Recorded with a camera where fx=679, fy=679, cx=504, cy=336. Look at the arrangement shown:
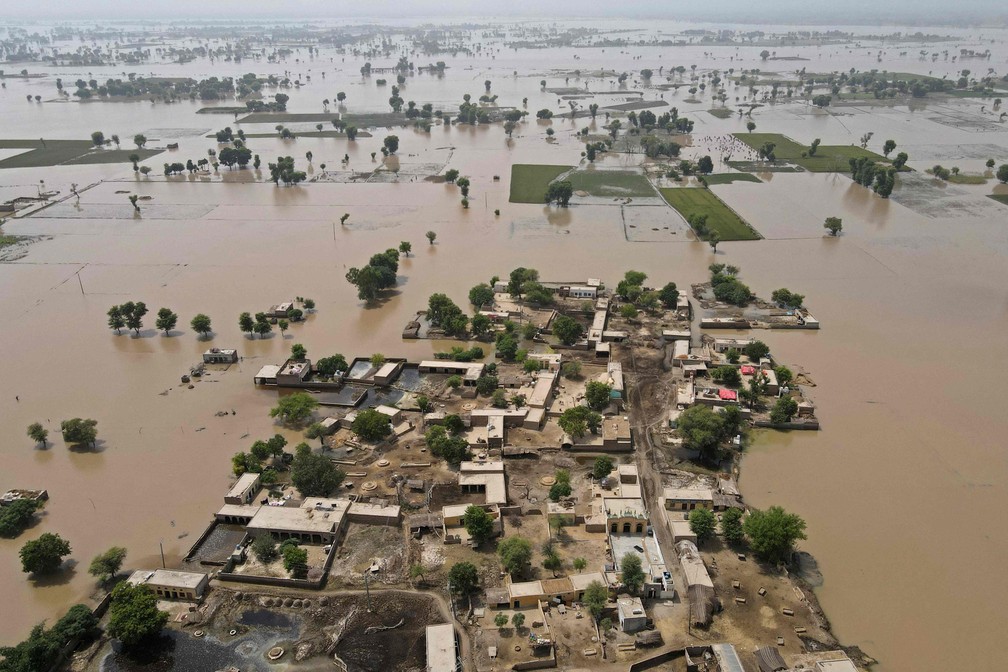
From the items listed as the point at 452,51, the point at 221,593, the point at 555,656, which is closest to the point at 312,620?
the point at 221,593

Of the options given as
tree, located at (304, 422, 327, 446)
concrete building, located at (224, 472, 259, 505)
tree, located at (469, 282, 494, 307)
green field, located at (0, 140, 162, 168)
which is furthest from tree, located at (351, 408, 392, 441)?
green field, located at (0, 140, 162, 168)

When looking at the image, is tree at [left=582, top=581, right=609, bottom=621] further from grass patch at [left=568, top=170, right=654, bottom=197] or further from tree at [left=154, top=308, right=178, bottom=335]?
grass patch at [left=568, top=170, right=654, bottom=197]

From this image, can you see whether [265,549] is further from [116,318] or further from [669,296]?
[669,296]

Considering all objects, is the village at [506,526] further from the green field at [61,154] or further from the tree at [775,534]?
the green field at [61,154]

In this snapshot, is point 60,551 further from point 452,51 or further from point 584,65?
point 452,51

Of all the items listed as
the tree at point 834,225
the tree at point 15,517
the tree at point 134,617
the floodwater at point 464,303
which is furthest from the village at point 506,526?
the tree at point 834,225

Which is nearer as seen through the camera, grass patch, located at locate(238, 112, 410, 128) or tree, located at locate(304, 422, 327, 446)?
tree, located at locate(304, 422, 327, 446)

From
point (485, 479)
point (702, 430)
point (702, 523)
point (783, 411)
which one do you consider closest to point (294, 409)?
point (485, 479)
